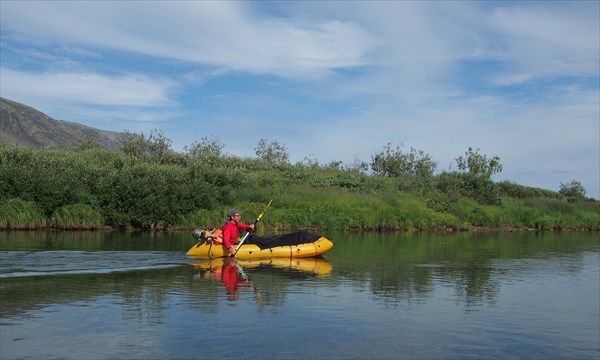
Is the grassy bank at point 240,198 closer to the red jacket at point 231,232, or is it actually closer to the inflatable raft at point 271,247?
the inflatable raft at point 271,247

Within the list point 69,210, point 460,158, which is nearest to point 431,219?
point 460,158

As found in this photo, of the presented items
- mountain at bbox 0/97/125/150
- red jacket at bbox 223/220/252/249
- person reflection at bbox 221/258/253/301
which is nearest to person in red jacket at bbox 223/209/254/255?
red jacket at bbox 223/220/252/249

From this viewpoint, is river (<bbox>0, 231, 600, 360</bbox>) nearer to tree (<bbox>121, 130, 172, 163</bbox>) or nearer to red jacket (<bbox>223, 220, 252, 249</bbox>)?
red jacket (<bbox>223, 220, 252, 249</bbox>)

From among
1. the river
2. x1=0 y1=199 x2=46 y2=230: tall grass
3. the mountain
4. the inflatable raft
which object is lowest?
the river

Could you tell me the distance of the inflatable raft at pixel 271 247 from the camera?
20094 mm

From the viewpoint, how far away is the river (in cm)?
908

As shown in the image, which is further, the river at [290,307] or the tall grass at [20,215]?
the tall grass at [20,215]

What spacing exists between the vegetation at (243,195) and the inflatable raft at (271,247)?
13.4 metres

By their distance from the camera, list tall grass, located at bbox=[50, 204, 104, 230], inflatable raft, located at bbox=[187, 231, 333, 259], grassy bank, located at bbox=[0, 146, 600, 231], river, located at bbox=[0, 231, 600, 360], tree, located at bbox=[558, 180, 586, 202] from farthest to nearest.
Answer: tree, located at bbox=[558, 180, 586, 202] → grassy bank, located at bbox=[0, 146, 600, 231] → tall grass, located at bbox=[50, 204, 104, 230] → inflatable raft, located at bbox=[187, 231, 333, 259] → river, located at bbox=[0, 231, 600, 360]

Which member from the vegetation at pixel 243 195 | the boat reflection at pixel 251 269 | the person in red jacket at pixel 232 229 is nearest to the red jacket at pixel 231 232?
the person in red jacket at pixel 232 229

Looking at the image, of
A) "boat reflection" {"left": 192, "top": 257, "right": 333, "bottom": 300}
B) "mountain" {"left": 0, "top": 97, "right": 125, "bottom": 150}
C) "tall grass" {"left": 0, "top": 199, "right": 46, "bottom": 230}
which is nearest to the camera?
"boat reflection" {"left": 192, "top": 257, "right": 333, "bottom": 300}

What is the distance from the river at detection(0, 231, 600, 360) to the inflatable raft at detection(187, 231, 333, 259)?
511 millimetres

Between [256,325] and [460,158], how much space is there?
158 feet

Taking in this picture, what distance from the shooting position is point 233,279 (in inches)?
619
